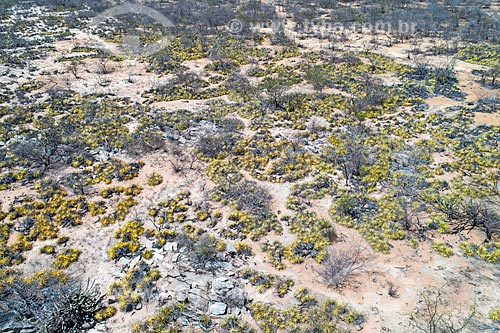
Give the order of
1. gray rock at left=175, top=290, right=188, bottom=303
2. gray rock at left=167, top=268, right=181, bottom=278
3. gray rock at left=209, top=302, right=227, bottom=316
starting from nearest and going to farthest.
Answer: gray rock at left=209, top=302, right=227, bottom=316 → gray rock at left=175, top=290, right=188, bottom=303 → gray rock at left=167, top=268, right=181, bottom=278

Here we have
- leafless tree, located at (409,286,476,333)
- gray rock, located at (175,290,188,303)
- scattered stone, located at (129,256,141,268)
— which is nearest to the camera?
leafless tree, located at (409,286,476,333)

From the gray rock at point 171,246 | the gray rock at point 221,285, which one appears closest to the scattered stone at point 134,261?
the gray rock at point 171,246

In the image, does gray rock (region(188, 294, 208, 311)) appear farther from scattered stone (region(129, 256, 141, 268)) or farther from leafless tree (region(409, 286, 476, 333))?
leafless tree (region(409, 286, 476, 333))

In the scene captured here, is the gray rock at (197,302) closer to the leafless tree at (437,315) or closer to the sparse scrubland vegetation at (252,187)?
the sparse scrubland vegetation at (252,187)

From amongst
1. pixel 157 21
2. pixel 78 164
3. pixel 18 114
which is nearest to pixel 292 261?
pixel 78 164

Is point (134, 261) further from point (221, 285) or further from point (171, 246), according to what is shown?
point (221, 285)

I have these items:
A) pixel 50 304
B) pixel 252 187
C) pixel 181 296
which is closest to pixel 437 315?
pixel 181 296

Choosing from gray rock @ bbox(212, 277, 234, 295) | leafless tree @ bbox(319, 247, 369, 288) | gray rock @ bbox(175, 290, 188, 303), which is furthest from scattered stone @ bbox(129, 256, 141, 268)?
leafless tree @ bbox(319, 247, 369, 288)
